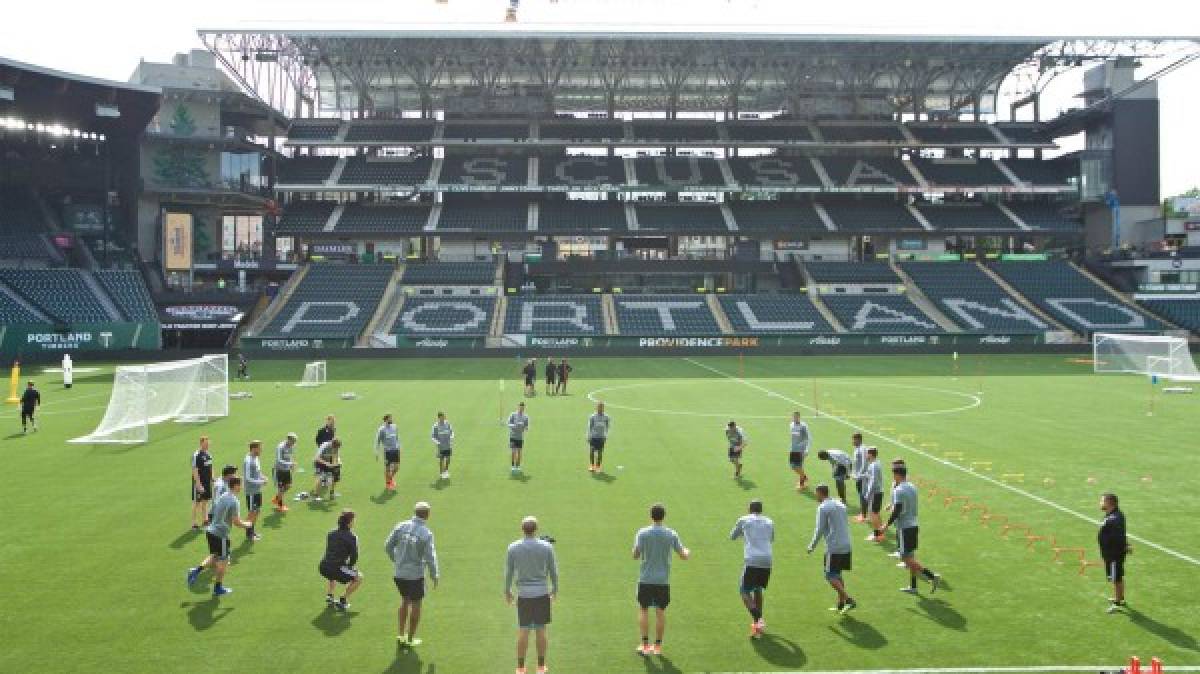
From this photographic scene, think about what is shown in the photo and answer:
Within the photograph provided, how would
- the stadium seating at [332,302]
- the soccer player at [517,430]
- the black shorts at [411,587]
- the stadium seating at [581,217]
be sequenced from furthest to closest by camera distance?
the stadium seating at [581,217]
the stadium seating at [332,302]
the soccer player at [517,430]
the black shorts at [411,587]

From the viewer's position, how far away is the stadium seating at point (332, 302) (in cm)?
6316

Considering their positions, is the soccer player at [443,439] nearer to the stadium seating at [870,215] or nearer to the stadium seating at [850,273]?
the stadium seating at [850,273]

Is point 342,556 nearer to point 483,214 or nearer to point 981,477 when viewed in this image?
point 981,477

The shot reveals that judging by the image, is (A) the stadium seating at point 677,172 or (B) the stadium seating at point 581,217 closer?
(B) the stadium seating at point 581,217

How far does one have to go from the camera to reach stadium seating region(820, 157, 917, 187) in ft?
270

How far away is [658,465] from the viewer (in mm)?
22031


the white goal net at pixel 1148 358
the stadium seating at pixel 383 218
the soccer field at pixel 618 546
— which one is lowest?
the soccer field at pixel 618 546

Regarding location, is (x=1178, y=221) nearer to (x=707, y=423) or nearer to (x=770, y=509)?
A: (x=707, y=423)

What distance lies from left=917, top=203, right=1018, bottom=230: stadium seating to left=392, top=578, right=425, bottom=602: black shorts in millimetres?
78193

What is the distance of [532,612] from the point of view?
969 cm

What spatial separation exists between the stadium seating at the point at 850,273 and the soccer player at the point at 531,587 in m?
67.2

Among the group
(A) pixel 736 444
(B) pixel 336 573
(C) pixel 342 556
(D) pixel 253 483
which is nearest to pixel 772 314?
(A) pixel 736 444

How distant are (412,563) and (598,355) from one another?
50411 mm

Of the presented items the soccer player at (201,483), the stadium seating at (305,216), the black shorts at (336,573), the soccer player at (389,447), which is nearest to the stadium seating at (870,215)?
the stadium seating at (305,216)
